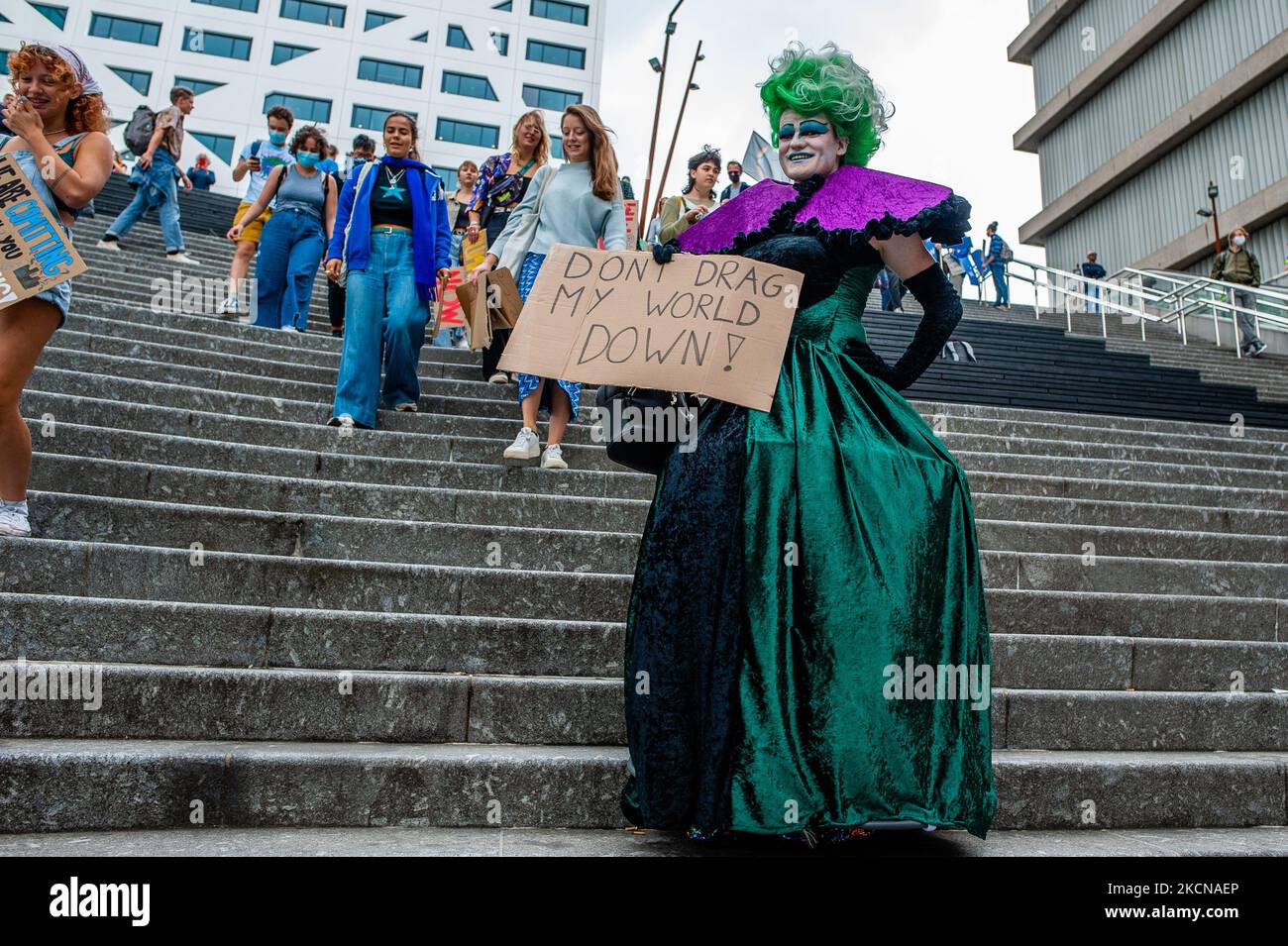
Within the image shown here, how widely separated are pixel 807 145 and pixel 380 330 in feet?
11.4

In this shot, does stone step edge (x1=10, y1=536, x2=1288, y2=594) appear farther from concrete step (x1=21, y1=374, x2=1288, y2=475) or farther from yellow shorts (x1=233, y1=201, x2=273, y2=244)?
yellow shorts (x1=233, y1=201, x2=273, y2=244)

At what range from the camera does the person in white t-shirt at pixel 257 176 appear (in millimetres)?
7809

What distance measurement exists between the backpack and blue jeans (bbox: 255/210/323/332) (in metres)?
4.01

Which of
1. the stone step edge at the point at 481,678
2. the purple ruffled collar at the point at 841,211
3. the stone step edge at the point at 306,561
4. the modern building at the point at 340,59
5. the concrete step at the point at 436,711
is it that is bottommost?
the concrete step at the point at 436,711

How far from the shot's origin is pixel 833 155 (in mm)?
2738

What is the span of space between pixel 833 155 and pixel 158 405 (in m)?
3.93

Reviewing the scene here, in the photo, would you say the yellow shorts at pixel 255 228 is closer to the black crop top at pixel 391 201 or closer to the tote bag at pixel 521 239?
the black crop top at pixel 391 201

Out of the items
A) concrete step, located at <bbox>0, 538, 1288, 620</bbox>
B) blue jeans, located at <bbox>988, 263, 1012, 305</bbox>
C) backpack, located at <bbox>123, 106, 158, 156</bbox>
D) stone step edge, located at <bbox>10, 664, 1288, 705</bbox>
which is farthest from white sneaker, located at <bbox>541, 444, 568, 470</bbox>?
blue jeans, located at <bbox>988, 263, 1012, 305</bbox>

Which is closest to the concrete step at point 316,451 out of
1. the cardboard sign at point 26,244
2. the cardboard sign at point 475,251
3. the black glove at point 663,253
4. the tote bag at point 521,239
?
the tote bag at point 521,239

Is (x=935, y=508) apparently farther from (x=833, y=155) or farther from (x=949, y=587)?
(x=833, y=155)

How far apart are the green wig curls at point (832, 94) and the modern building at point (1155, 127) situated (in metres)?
23.3

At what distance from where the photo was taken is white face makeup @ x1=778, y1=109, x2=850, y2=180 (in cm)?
270

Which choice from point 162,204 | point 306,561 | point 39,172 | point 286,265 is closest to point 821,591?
point 306,561
